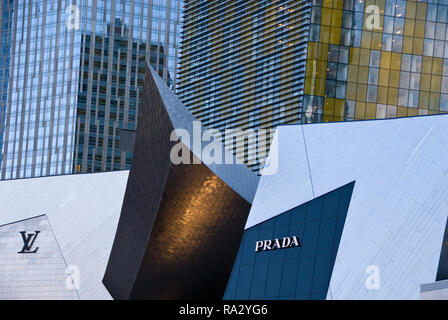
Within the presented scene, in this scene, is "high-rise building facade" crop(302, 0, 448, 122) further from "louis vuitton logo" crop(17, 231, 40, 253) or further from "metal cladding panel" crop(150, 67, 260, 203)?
"metal cladding panel" crop(150, 67, 260, 203)

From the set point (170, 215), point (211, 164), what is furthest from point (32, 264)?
point (211, 164)

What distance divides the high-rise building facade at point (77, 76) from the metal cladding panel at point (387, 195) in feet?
374

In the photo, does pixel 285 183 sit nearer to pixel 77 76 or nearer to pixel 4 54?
pixel 77 76

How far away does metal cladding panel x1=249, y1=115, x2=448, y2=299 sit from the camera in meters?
35.8

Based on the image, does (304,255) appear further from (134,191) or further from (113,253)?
(113,253)

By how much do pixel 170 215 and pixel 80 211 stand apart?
14.7 m

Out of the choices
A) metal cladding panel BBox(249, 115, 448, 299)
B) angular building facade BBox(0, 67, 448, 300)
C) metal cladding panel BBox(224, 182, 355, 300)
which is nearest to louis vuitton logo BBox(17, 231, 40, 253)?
angular building facade BBox(0, 67, 448, 300)

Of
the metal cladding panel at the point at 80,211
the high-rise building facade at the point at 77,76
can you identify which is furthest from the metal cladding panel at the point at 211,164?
the high-rise building facade at the point at 77,76

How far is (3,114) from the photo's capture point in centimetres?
16125

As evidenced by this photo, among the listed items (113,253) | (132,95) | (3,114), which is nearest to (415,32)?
(113,253)

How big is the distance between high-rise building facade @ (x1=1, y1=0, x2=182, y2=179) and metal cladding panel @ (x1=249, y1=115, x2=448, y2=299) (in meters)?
114

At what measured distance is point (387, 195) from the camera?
38.5 meters

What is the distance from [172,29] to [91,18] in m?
13.3

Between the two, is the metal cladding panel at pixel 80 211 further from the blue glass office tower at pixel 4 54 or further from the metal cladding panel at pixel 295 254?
the blue glass office tower at pixel 4 54
